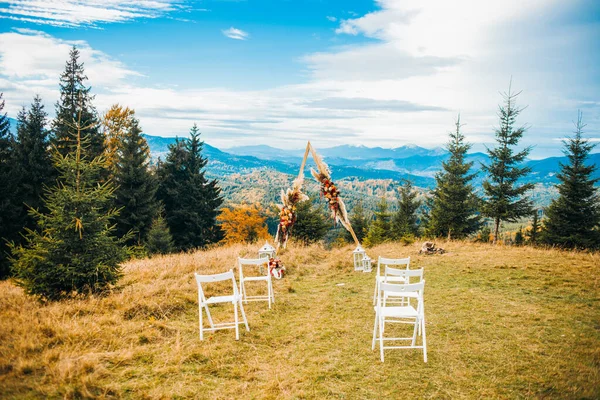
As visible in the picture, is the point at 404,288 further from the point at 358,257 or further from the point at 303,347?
the point at 358,257

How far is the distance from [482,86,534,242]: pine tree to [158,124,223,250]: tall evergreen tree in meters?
26.3

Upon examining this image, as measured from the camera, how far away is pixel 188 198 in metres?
35.5

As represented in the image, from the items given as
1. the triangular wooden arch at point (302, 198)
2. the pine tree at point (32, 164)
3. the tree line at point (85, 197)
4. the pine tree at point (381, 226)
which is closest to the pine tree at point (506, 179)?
the pine tree at point (381, 226)

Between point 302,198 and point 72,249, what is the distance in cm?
680

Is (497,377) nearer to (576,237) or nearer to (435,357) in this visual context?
(435,357)

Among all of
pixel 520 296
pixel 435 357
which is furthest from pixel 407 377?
pixel 520 296

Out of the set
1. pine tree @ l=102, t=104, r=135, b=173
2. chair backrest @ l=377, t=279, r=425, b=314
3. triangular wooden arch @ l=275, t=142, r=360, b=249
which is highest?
pine tree @ l=102, t=104, r=135, b=173

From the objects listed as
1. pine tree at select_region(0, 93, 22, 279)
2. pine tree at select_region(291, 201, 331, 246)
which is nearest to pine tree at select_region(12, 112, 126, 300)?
pine tree at select_region(0, 93, 22, 279)

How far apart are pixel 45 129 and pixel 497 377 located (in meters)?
31.0

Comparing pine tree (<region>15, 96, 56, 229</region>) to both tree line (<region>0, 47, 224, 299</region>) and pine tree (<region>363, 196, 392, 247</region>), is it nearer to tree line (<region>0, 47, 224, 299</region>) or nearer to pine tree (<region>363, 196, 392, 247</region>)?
tree line (<region>0, 47, 224, 299</region>)

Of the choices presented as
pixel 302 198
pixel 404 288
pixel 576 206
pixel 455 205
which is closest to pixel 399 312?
pixel 404 288

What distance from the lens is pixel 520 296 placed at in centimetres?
833

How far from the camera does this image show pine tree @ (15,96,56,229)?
2192 cm

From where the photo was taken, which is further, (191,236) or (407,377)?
(191,236)
